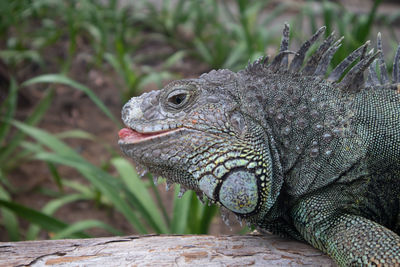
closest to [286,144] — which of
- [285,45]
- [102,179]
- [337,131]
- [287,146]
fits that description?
[287,146]

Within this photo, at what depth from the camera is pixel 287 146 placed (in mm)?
2482

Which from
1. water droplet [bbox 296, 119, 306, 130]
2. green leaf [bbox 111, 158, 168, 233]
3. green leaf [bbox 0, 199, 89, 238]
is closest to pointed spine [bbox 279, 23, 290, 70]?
water droplet [bbox 296, 119, 306, 130]

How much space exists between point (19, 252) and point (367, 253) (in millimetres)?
2050

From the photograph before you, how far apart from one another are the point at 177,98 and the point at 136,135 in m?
0.35

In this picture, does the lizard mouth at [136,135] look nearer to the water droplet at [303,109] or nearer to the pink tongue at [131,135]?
the pink tongue at [131,135]

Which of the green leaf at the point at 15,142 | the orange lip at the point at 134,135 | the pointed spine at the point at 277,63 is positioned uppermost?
the green leaf at the point at 15,142

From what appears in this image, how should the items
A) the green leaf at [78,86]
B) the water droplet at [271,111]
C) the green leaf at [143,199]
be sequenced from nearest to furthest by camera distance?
the water droplet at [271,111]
the green leaf at [143,199]
the green leaf at [78,86]

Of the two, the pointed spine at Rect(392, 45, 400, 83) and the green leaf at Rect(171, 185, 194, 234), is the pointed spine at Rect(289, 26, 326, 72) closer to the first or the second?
the pointed spine at Rect(392, 45, 400, 83)

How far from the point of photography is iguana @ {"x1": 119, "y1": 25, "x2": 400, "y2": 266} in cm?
233

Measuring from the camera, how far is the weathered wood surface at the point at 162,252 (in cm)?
242

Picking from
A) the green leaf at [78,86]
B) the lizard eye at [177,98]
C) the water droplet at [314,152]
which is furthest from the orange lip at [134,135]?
the green leaf at [78,86]

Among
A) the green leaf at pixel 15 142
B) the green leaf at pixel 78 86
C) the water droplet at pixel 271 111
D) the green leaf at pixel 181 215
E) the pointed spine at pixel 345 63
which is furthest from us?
the green leaf at pixel 15 142

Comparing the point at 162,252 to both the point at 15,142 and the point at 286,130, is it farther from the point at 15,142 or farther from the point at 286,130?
the point at 15,142

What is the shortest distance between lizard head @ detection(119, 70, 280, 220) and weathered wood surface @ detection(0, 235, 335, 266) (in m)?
0.33
